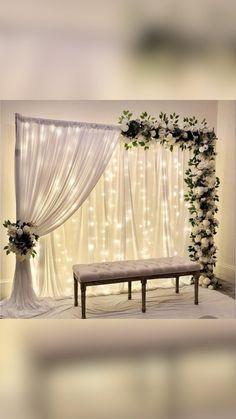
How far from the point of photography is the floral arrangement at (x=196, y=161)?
2980 mm

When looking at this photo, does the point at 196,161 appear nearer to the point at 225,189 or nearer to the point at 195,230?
the point at 225,189

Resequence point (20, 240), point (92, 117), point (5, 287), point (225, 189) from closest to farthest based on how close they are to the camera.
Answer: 1. point (20, 240)
2. point (5, 287)
3. point (92, 117)
4. point (225, 189)

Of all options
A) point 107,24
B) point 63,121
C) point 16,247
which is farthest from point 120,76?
point 63,121

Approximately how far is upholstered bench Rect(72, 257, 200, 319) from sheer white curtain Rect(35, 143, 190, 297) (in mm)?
339

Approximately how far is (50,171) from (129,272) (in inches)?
36.9

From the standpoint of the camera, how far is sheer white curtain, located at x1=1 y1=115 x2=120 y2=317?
2662 millimetres

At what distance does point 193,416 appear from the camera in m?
0.26

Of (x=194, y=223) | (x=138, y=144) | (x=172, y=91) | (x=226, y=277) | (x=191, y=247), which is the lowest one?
(x=226, y=277)

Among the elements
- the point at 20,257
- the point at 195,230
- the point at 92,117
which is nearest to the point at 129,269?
the point at 20,257

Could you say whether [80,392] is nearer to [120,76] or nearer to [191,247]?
[120,76]

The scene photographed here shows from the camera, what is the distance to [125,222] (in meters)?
3.13

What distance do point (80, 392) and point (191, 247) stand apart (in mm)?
3048

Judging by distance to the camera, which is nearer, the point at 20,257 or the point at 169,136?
the point at 20,257

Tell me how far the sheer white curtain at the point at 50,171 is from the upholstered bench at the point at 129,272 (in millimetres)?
389
